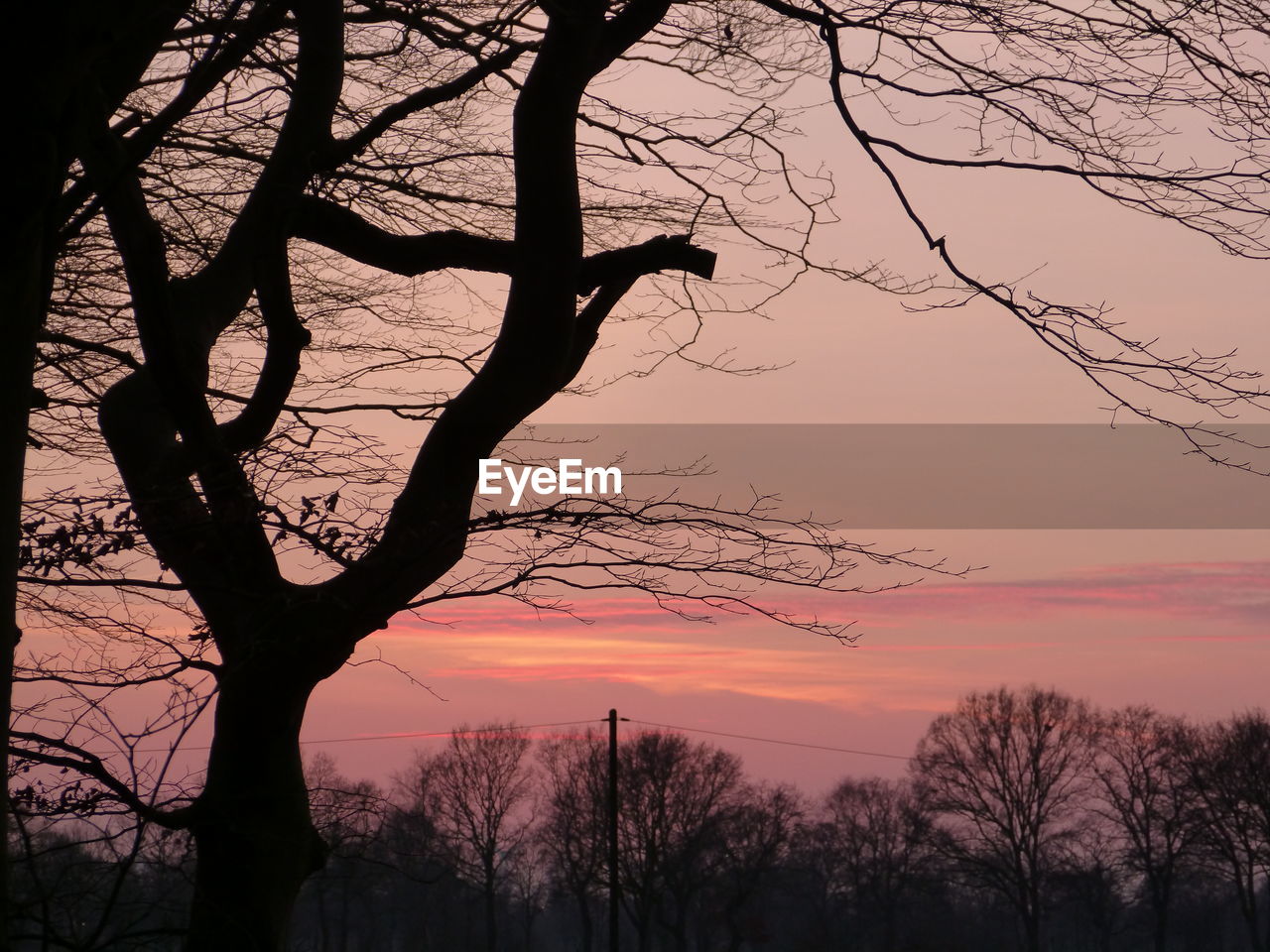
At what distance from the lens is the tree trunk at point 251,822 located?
4.28 m

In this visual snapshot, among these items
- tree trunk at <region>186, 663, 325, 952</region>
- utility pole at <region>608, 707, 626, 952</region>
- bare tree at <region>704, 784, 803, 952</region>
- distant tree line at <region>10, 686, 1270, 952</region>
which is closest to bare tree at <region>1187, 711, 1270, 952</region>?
distant tree line at <region>10, 686, 1270, 952</region>

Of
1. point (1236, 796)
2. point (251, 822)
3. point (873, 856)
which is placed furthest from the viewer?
point (873, 856)

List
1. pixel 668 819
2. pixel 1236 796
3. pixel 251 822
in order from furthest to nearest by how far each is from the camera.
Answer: pixel 668 819
pixel 1236 796
pixel 251 822

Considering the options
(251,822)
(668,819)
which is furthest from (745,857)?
(251,822)

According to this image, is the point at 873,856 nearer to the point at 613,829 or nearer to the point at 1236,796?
the point at 1236,796

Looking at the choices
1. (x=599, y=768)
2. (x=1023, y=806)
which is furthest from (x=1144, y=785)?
(x=599, y=768)

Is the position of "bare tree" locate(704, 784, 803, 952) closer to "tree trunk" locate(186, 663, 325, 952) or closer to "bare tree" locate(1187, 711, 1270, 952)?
"bare tree" locate(1187, 711, 1270, 952)

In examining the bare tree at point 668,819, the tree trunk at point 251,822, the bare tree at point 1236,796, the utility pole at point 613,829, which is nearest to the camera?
the tree trunk at point 251,822

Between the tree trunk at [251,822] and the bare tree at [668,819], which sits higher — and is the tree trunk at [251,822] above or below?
above

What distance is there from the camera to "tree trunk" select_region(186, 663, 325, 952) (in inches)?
168

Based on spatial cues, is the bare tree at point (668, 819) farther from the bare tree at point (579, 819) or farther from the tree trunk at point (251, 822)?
the tree trunk at point (251, 822)

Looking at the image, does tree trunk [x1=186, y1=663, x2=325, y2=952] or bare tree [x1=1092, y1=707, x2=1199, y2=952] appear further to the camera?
bare tree [x1=1092, y1=707, x2=1199, y2=952]

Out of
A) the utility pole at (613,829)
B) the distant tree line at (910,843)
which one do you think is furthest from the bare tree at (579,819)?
the utility pole at (613,829)

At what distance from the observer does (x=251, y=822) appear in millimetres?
4359
